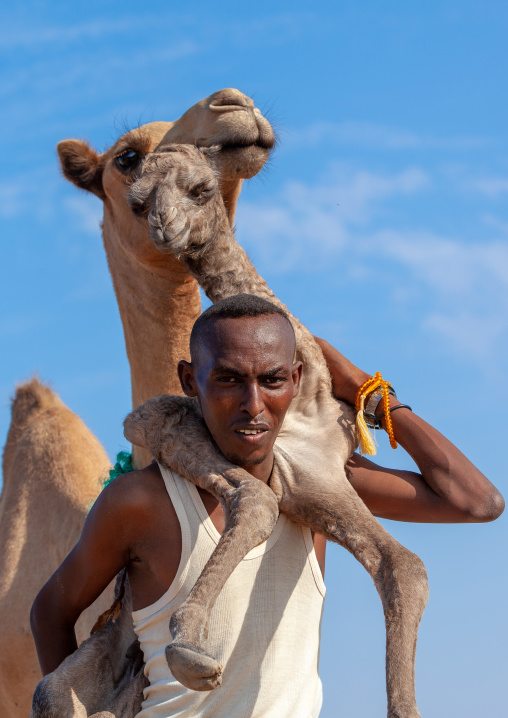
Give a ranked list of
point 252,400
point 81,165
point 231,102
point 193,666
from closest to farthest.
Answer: point 193,666 → point 252,400 → point 231,102 → point 81,165

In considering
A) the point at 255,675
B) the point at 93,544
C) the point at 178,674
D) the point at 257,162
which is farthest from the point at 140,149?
the point at 178,674

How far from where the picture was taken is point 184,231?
2.87 meters

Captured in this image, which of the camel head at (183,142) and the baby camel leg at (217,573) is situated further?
the camel head at (183,142)

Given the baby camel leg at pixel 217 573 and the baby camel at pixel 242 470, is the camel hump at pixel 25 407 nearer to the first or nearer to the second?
the baby camel at pixel 242 470

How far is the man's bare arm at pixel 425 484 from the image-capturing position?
3.14 metres

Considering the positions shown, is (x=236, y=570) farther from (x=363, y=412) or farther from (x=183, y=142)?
(x=183, y=142)

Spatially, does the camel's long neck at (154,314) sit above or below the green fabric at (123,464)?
above

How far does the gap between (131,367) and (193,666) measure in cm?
→ 283

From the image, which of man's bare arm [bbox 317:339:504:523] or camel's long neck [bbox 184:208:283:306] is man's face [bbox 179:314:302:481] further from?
man's bare arm [bbox 317:339:504:523]

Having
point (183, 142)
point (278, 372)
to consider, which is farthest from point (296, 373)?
point (183, 142)

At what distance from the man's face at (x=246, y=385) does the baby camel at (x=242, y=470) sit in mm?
79

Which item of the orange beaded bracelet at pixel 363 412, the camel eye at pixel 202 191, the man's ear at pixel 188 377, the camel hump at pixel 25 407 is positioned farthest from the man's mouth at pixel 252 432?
the camel hump at pixel 25 407

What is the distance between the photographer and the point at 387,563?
8.57ft

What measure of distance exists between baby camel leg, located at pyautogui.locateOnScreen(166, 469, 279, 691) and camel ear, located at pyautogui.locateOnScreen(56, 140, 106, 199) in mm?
2690
